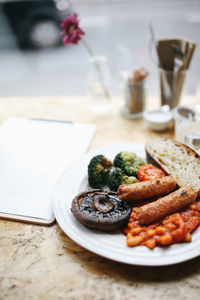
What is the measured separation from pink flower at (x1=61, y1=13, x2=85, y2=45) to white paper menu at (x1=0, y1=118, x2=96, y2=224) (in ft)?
3.18

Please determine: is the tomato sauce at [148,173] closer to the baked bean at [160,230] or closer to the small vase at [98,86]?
the baked bean at [160,230]

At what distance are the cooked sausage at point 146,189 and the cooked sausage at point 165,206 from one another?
11cm

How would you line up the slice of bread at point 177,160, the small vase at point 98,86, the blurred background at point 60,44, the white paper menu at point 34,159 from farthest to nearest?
the blurred background at point 60,44
the small vase at point 98,86
the slice of bread at point 177,160
the white paper menu at point 34,159

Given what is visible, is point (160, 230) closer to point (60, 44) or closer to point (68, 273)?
point (68, 273)

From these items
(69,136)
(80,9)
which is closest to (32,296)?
(69,136)

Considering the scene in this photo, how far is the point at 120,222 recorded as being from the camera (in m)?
1.75

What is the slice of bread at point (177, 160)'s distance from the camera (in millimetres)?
2195

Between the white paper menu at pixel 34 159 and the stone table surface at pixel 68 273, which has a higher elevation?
the white paper menu at pixel 34 159

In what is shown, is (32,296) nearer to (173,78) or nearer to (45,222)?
(45,222)

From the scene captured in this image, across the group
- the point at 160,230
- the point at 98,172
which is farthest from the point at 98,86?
the point at 160,230

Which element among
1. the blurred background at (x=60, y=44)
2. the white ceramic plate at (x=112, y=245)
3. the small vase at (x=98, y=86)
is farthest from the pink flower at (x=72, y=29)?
the blurred background at (x=60, y=44)

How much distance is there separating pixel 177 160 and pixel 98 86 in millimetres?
1466

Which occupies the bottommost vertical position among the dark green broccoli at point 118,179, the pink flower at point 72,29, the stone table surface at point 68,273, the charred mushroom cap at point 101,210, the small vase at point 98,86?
the stone table surface at point 68,273

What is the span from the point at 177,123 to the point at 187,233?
133cm
